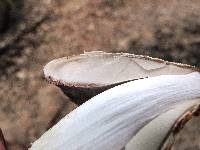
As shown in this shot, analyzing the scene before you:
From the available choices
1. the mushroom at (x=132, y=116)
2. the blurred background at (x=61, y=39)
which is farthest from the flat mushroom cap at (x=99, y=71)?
the blurred background at (x=61, y=39)

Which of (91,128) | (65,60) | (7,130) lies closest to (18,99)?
(7,130)

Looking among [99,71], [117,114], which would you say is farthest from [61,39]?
[117,114]

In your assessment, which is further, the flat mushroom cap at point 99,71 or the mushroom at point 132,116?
the flat mushroom cap at point 99,71

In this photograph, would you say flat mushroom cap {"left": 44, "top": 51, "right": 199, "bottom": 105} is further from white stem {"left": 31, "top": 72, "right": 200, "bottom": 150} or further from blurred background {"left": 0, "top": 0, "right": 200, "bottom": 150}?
blurred background {"left": 0, "top": 0, "right": 200, "bottom": 150}

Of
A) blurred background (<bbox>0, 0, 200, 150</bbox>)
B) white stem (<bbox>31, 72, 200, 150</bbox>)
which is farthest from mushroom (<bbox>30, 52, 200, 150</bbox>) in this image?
blurred background (<bbox>0, 0, 200, 150</bbox>)

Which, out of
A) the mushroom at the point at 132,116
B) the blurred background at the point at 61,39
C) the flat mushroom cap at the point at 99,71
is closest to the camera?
the mushroom at the point at 132,116

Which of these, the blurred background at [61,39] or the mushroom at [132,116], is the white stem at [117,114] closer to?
the mushroom at [132,116]

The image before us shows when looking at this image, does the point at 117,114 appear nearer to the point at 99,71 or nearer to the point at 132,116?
the point at 132,116
